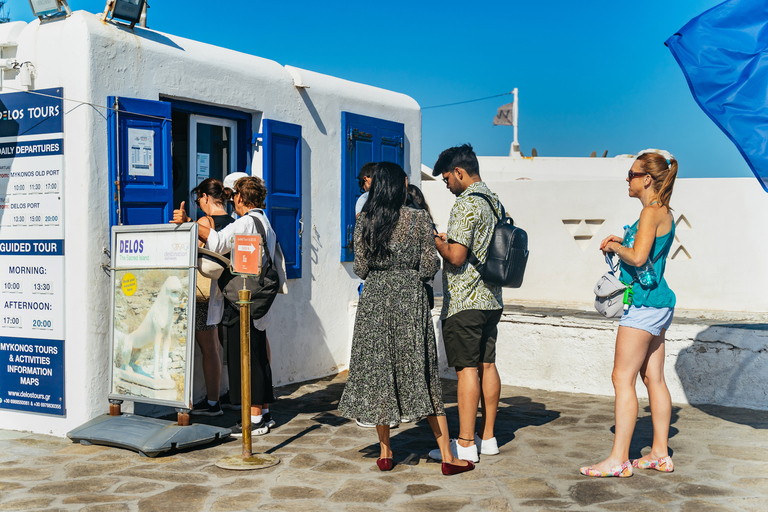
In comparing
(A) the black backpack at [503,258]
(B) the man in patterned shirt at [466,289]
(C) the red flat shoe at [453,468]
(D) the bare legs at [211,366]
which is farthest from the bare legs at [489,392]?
(D) the bare legs at [211,366]

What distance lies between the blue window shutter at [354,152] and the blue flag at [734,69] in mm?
3818

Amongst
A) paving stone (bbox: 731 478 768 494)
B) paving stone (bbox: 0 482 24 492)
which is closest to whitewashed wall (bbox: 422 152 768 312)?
paving stone (bbox: 731 478 768 494)

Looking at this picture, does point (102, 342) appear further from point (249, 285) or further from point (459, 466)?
point (459, 466)

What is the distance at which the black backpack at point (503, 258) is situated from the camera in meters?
4.35

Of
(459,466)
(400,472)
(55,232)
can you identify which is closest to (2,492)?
(55,232)

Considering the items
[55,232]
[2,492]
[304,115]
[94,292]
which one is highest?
[304,115]

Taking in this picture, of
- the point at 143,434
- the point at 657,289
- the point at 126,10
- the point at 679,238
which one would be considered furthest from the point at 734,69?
the point at 679,238

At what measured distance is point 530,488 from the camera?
4047 mm

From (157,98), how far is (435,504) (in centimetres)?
362

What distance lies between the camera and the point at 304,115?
7059 millimetres

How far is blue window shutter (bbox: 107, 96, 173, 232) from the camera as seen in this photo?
5.14m

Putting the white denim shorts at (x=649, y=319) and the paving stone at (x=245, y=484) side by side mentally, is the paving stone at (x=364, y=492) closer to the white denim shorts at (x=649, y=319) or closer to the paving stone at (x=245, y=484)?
the paving stone at (x=245, y=484)

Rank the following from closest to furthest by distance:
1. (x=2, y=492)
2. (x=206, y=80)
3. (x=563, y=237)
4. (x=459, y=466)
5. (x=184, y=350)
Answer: (x=2, y=492)
(x=459, y=466)
(x=184, y=350)
(x=206, y=80)
(x=563, y=237)

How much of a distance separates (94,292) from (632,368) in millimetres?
3478
